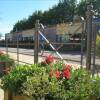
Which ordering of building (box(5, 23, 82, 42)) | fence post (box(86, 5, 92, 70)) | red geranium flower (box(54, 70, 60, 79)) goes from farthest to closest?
building (box(5, 23, 82, 42)) → fence post (box(86, 5, 92, 70)) → red geranium flower (box(54, 70, 60, 79))

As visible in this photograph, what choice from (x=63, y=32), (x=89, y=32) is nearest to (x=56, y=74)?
(x=89, y=32)

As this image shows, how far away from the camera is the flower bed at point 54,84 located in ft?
18.0

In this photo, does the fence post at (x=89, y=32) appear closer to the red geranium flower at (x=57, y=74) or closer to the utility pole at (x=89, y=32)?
the utility pole at (x=89, y=32)

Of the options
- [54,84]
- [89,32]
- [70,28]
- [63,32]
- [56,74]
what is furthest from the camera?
[63,32]

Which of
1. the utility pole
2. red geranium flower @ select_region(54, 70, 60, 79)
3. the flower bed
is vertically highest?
the utility pole

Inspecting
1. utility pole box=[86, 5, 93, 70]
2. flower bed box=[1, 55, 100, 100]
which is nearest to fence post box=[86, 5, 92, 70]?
utility pole box=[86, 5, 93, 70]

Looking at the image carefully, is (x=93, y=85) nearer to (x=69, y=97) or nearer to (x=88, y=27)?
(x=69, y=97)

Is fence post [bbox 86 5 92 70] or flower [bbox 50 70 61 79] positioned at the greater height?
fence post [bbox 86 5 92 70]

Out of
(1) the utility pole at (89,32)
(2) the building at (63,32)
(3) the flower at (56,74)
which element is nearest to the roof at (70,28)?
(2) the building at (63,32)

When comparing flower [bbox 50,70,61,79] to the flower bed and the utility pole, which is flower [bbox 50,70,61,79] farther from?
the utility pole

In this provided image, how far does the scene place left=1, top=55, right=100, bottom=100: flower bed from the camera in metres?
5.49

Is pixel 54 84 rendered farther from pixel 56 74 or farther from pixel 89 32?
pixel 89 32

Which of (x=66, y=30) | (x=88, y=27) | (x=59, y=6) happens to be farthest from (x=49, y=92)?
(x=59, y=6)

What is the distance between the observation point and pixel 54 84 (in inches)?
222
